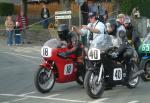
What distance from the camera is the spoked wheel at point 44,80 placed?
39.7 feet

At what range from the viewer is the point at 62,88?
13188mm

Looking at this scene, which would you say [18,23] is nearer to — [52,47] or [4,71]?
[4,71]

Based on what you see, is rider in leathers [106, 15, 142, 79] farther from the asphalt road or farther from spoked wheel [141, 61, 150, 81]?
spoked wheel [141, 61, 150, 81]

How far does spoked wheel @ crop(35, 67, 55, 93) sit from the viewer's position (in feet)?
39.7

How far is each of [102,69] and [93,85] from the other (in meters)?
0.50

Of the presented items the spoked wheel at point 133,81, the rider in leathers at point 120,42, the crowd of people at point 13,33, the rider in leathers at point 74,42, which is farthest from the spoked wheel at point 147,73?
the crowd of people at point 13,33

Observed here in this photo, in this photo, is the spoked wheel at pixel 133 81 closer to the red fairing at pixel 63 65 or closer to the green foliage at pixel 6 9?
the red fairing at pixel 63 65

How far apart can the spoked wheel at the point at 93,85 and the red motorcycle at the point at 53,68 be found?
111 cm

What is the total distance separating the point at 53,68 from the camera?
40.6 ft

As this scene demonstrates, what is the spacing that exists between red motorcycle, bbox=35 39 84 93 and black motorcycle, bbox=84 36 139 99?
47cm

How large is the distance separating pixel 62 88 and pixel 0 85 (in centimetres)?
166

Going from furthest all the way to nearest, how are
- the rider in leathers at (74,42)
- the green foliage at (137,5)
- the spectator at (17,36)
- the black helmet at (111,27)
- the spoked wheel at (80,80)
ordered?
the green foliage at (137,5), the spectator at (17,36), the spoked wheel at (80,80), the black helmet at (111,27), the rider in leathers at (74,42)

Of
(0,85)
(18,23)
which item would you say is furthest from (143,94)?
(18,23)

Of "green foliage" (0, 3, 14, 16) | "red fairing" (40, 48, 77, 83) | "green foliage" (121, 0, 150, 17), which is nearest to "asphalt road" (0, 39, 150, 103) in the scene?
"red fairing" (40, 48, 77, 83)
